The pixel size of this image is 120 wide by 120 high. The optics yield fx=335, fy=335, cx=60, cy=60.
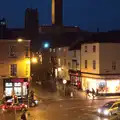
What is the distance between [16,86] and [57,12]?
65.8 meters

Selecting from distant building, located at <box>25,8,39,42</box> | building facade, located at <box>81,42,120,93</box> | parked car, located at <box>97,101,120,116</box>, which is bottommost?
parked car, located at <box>97,101,120,116</box>

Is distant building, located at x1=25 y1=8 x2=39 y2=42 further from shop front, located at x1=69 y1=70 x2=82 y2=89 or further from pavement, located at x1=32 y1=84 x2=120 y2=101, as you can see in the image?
pavement, located at x1=32 y1=84 x2=120 y2=101

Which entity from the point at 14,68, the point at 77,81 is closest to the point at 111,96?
the point at 77,81

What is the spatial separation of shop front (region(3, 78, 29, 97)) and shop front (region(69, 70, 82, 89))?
13430 mm

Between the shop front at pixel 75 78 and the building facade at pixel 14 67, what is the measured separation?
1353 centimetres

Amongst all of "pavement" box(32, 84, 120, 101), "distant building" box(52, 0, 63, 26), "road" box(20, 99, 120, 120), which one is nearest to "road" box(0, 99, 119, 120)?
"road" box(20, 99, 120, 120)

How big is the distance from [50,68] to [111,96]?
37.1m

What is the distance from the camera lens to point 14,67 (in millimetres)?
53062

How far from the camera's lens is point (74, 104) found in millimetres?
45906

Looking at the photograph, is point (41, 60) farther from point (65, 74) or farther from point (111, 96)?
point (111, 96)

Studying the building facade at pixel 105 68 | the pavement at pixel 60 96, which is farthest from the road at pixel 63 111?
the building facade at pixel 105 68

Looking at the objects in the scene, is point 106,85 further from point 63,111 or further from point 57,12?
point 57,12

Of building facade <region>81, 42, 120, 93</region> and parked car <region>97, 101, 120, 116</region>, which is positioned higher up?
building facade <region>81, 42, 120, 93</region>

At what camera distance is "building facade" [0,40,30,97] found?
5231cm
